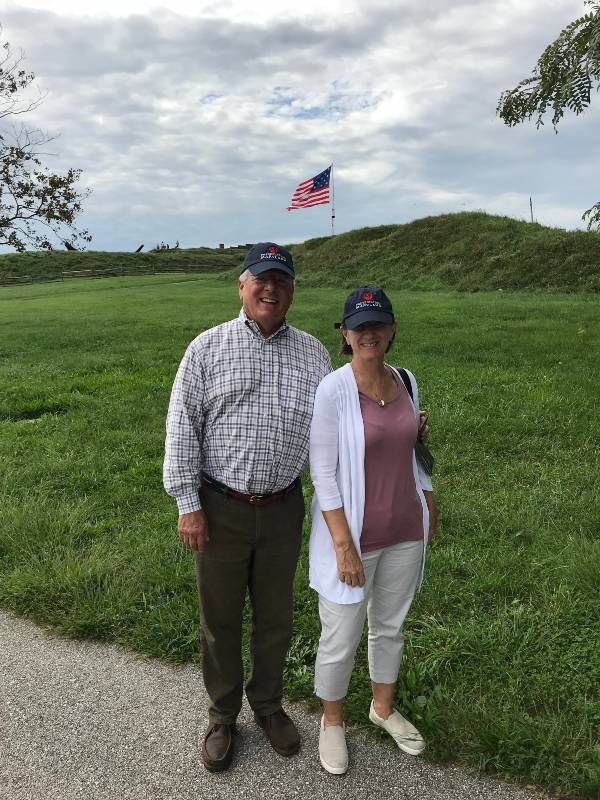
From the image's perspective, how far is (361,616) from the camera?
2701 mm

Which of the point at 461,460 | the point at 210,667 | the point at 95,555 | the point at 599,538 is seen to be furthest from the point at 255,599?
the point at 461,460

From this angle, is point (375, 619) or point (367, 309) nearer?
point (367, 309)

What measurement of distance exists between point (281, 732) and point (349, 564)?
88 centimetres

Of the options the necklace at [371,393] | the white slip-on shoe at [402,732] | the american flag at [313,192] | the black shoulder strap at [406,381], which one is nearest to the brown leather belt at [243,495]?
the necklace at [371,393]

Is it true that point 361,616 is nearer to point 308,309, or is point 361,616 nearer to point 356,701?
point 356,701

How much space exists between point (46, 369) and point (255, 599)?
9.44 m

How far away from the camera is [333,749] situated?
274 cm

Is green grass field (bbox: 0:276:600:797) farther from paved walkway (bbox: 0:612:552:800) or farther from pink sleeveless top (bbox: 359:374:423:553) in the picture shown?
pink sleeveless top (bbox: 359:374:423:553)

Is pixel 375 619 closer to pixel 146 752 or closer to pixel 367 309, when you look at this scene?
pixel 146 752

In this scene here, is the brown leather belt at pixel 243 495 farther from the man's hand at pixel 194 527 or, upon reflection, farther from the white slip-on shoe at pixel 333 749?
the white slip-on shoe at pixel 333 749

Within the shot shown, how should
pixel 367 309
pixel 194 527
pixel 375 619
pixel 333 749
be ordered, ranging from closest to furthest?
1. pixel 367 309
2. pixel 194 527
3. pixel 333 749
4. pixel 375 619


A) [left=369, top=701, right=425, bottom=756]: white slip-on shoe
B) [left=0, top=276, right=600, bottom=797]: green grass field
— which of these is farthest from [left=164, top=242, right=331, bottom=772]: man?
[left=0, top=276, right=600, bottom=797]: green grass field

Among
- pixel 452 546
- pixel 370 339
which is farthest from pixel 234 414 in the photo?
pixel 452 546

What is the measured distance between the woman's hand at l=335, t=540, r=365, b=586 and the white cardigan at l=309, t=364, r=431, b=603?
0.03 m
